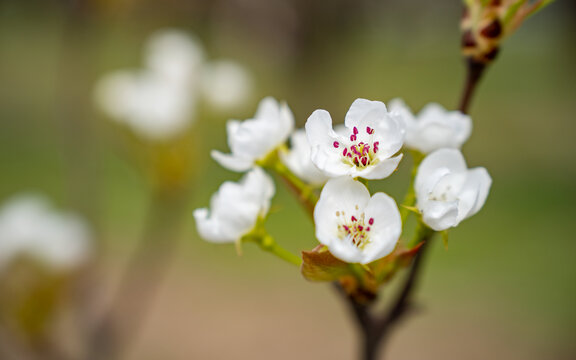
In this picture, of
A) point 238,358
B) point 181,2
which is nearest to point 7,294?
point 238,358

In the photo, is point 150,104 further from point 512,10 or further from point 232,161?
point 512,10

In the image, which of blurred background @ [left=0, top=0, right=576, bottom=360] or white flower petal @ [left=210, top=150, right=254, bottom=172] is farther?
blurred background @ [left=0, top=0, right=576, bottom=360]

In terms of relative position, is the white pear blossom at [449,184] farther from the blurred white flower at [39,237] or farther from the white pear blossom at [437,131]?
the blurred white flower at [39,237]

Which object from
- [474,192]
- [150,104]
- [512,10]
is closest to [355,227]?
[474,192]

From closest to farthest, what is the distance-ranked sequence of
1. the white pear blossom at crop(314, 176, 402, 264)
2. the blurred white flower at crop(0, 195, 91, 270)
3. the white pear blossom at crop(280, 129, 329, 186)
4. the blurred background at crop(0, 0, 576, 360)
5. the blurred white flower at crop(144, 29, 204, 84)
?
the white pear blossom at crop(314, 176, 402, 264)
the white pear blossom at crop(280, 129, 329, 186)
the blurred white flower at crop(0, 195, 91, 270)
the blurred white flower at crop(144, 29, 204, 84)
the blurred background at crop(0, 0, 576, 360)

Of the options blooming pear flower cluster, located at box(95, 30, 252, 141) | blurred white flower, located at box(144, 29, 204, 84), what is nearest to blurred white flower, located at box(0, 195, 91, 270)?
blooming pear flower cluster, located at box(95, 30, 252, 141)

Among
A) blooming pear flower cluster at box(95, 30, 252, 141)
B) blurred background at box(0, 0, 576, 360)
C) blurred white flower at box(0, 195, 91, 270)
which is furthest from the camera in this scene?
blurred background at box(0, 0, 576, 360)

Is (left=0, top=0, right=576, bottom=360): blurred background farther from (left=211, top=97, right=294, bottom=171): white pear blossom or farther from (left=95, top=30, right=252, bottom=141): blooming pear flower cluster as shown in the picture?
(left=211, top=97, right=294, bottom=171): white pear blossom

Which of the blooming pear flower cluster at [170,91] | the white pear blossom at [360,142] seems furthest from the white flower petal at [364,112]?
the blooming pear flower cluster at [170,91]
